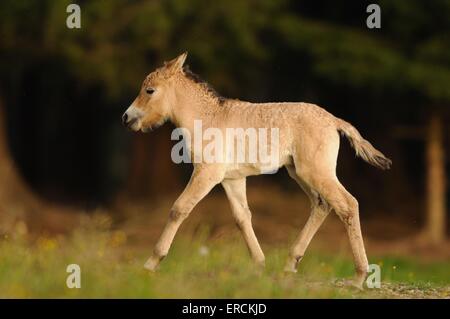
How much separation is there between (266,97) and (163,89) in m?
16.7

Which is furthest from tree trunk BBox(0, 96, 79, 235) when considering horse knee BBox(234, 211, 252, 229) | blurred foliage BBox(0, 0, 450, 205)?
horse knee BBox(234, 211, 252, 229)

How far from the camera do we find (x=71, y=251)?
991 cm

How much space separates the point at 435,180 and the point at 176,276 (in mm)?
13723

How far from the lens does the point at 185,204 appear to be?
9602 mm

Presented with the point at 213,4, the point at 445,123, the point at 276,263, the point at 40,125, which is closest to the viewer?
the point at 276,263

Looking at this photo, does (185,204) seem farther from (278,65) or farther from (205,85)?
(278,65)

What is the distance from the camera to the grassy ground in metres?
7.96

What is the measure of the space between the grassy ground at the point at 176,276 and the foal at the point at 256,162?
1.30 feet

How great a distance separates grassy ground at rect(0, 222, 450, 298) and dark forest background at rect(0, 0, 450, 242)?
26.6 ft

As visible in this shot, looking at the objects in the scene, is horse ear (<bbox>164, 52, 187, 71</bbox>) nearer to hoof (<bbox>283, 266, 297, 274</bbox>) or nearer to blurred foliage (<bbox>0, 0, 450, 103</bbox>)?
hoof (<bbox>283, 266, 297, 274</bbox>)

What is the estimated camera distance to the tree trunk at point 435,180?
69.8 ft

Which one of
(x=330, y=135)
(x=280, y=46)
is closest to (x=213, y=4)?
(x=280, y=46)
